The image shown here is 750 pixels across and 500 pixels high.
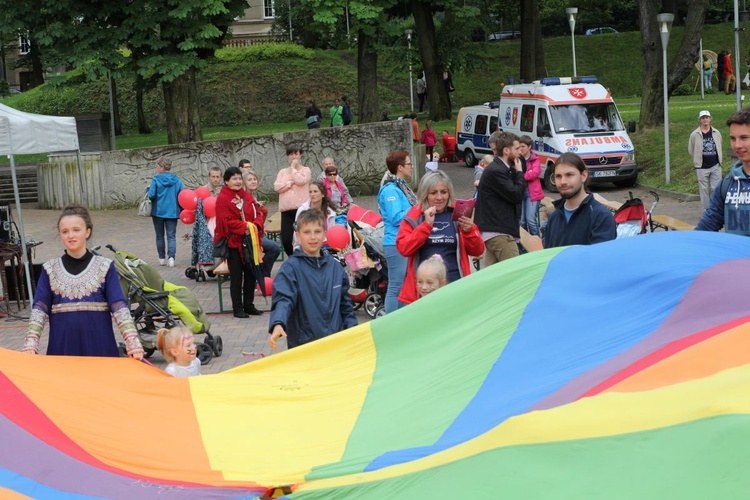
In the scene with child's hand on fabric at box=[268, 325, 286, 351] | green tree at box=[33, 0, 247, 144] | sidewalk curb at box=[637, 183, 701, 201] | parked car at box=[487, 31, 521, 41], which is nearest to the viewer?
child's hand on fabric at box=[268, 325, 286, 351]

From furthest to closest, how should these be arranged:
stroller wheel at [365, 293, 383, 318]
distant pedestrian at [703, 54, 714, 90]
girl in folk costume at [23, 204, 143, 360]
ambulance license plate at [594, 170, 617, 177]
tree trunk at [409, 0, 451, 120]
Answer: distant pedestrian at [703, 54, 714, 90], tree trunk at [409, 0, 451, 120], ambulance license plate at [594, 170, 617, 177], stroller wheel at [365, 293, 383, 318], girl in folk costume at [23, 204, 143, 360]

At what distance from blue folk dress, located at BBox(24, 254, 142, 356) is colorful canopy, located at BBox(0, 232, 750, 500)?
0.24 m

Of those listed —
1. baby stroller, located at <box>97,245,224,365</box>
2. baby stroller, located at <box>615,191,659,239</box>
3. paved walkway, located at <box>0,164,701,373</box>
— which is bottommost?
paved walkway, located at <box>0,164,701,373</box>

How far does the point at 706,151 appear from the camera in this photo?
761 inches

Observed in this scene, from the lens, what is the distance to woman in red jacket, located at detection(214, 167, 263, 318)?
13.2 m

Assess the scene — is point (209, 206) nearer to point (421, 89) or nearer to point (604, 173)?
point (604, 173)

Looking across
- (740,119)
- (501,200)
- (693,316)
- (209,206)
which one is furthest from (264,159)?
(693,316)

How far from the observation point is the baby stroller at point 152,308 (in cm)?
1119

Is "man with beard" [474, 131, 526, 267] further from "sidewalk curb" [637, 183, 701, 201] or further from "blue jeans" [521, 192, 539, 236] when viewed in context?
"sidewalk curb" [637, 183, 701, 201]

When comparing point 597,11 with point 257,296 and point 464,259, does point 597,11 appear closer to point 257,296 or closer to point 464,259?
point 257,296

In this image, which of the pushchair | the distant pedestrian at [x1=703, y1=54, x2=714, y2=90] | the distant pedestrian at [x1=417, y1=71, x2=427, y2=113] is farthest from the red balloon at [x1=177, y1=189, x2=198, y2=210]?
the distant pedestrian at [x1=703, y1=54, x2=714, y2=90]

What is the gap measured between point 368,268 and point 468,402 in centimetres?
733

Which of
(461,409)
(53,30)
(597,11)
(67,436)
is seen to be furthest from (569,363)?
(597,11)

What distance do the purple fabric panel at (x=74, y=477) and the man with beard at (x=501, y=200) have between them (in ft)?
19.3
